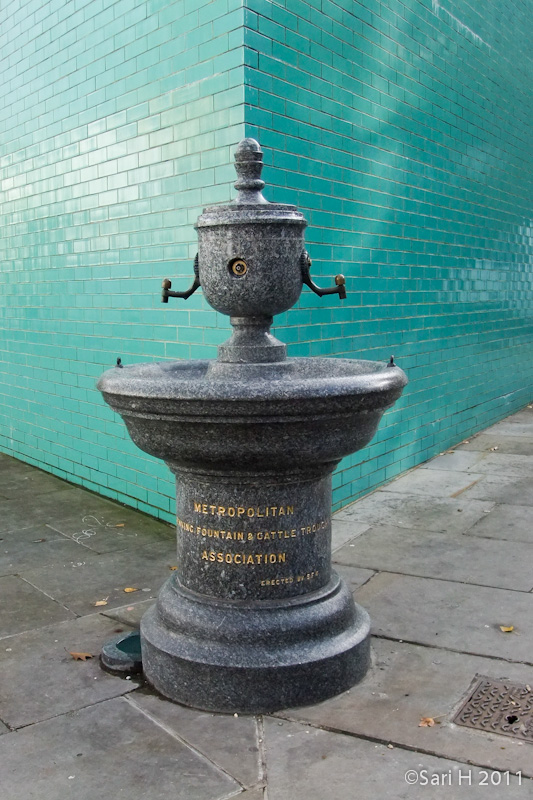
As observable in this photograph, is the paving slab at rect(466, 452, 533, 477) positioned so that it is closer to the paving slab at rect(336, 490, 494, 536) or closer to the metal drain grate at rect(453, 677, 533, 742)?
the paving slab at rect(336, 490, 494, 536)

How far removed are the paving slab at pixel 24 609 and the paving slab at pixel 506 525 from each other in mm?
2755

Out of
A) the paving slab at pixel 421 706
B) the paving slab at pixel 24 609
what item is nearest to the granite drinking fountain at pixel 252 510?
the paving slab at pixel 421 706

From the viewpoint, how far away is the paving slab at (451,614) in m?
3.67

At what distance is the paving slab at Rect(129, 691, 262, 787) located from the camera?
8.98 feet

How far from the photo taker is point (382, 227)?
6.22 m

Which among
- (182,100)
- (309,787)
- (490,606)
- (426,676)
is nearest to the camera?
(309,787)

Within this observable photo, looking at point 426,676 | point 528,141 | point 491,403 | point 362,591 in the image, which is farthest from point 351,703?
point 528,141

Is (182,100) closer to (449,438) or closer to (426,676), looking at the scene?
(426,676)

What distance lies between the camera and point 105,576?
4723 millimetres

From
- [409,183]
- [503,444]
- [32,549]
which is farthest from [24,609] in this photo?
[503,444]

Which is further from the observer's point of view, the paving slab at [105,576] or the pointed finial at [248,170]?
the paving slab at [105,576]

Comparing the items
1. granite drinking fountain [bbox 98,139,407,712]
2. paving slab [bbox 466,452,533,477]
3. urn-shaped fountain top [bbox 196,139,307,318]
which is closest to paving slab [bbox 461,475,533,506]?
paving slab [bbox 466,452,533,477]

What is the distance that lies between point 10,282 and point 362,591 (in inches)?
196

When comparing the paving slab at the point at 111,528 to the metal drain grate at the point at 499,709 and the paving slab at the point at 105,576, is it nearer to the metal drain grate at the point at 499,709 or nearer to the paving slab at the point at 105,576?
the paving slab at the point at 105,576
